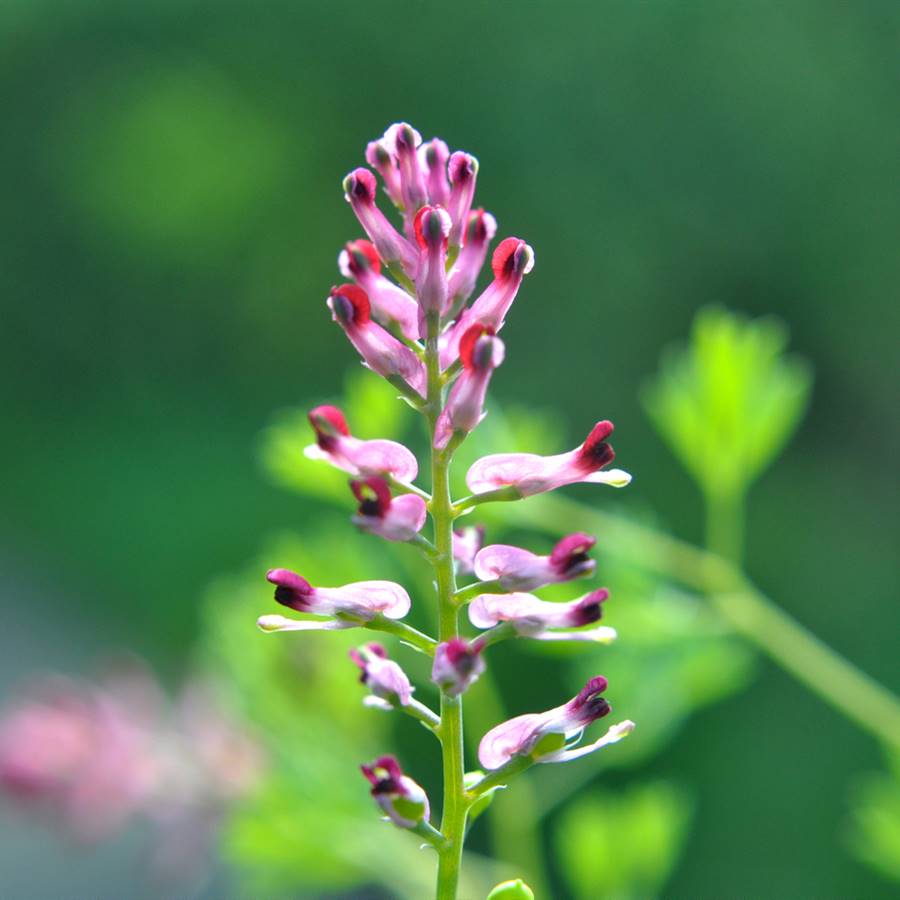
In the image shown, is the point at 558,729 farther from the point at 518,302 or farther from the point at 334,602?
the point at 518,302

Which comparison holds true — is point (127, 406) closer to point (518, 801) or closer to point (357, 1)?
point (357, 1)

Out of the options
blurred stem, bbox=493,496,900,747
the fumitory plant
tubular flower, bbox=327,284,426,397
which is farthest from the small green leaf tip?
blurred stem, bbox=493,496,900,747

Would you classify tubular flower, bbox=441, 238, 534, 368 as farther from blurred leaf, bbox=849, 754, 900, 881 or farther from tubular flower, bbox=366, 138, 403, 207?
blurred leaf, bbox=849, 754, 900, 881

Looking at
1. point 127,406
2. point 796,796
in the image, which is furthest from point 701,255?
point 127,406

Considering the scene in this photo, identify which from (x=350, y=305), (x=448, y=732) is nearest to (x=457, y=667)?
(x=448, y=732)

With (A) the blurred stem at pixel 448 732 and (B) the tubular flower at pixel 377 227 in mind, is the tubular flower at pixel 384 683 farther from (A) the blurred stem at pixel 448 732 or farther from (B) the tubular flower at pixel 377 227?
(B) the tubular flower at pixel 377 227

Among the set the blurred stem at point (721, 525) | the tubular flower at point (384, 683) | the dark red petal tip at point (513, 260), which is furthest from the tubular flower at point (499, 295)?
the blurred stem at point (721, 525)

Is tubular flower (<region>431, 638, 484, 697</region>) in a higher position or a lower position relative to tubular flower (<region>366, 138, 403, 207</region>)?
lower
